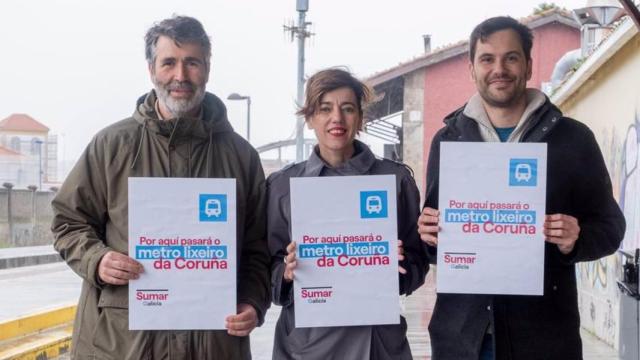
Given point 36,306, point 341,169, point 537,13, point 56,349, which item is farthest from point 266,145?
point 341,169

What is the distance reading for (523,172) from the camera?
12.0ft

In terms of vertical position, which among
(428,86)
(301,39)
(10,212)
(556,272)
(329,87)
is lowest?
(10,212)

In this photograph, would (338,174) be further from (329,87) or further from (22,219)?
(22,219)

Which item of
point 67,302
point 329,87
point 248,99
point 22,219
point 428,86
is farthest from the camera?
point 22,219

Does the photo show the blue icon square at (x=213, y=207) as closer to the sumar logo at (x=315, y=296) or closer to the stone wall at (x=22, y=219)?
the sumar logo at (x=315, y=296)

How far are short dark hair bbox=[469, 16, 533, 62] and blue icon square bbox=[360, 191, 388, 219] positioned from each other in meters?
0.69

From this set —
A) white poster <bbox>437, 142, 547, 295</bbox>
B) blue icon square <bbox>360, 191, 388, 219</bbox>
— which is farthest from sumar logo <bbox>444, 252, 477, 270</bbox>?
blue icon square <bbox>360, 191, 388, 219</bbox>

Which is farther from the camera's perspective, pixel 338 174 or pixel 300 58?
pixel 300 58

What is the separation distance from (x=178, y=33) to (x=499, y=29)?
1.29 m

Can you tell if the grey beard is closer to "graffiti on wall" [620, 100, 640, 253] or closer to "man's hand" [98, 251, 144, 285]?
"man's hand" [98, 251, 144, 285]

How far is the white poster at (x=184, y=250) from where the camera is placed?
3.64m

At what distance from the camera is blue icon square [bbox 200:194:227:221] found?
3691mm

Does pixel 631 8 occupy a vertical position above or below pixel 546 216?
above

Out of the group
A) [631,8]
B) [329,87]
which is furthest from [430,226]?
[631,8]
